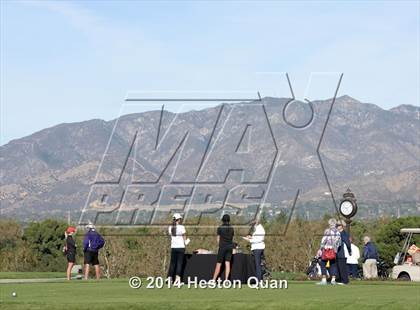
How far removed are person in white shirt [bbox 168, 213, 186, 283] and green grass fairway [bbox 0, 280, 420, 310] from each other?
56.5 inches

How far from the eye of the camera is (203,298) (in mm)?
24719

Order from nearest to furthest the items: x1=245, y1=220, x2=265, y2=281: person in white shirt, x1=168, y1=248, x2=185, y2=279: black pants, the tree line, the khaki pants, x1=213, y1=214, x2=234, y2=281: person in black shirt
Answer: x1=213, y1=214, x2=234, y2=281: person in black shirt → x1=168, y1=248, x2=185, y2=279: black pants → x1=245, y1=220, x2=265, y2=281: person in white shirt → the khaki pants → the tree line

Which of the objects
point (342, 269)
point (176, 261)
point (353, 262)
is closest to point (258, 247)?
point (176, 261)

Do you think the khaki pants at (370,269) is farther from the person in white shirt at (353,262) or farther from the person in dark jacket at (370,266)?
the person in white shirt at (353,262)

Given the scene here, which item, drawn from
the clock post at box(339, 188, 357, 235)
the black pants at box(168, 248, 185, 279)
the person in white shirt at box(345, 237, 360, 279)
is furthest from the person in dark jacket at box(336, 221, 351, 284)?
the clock post at box(339, 188, 357, 235)

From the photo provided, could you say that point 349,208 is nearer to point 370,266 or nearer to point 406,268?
point 370,266

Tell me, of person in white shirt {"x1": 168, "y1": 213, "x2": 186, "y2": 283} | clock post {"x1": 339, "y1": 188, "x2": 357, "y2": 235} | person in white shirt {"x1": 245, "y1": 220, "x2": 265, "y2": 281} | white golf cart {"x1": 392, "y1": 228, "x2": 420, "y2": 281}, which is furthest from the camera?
clock post {"x1": 339, "y1": 188, "x2": 357, "y2": 235}

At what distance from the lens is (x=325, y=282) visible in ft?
109

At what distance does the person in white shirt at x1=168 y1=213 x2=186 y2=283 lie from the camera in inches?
1182

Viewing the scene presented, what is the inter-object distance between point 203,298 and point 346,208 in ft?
70.5

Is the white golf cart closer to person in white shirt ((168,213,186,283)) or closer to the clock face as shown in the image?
the clock face

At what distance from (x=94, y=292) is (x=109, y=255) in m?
36.1

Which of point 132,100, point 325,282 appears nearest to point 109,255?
point 132,100

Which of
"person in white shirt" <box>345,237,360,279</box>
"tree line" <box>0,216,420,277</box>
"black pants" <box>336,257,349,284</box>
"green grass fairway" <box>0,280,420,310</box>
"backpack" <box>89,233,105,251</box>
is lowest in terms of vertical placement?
"green grass fairway" <box>0,280,420,310</box>
